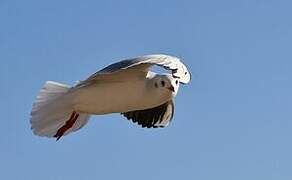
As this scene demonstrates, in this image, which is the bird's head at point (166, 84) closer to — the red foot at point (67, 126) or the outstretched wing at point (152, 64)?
the outstretched wing at point (152, 64)

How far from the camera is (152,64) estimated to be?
8758 mm

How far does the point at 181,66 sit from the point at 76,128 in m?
1.97

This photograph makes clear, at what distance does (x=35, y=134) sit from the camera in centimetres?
984

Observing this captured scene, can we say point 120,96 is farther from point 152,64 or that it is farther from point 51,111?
point 51,111

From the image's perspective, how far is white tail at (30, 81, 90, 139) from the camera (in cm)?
984

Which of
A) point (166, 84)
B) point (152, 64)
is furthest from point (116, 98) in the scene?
point (152, 64)

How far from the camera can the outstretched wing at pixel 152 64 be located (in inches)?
336

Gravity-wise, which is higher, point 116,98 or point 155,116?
point 155,116

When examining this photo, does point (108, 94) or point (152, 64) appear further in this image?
point (108, 94)

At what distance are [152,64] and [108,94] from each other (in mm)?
798

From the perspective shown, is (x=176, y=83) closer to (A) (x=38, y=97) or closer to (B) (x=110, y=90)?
(B) (x=110, y=90)

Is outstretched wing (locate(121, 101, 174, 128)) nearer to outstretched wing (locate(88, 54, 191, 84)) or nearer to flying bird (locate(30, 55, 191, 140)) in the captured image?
flying bird (locate(30, 55, 191, 140))

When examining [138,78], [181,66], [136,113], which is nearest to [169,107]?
[136,113]

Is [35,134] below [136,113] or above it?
below
